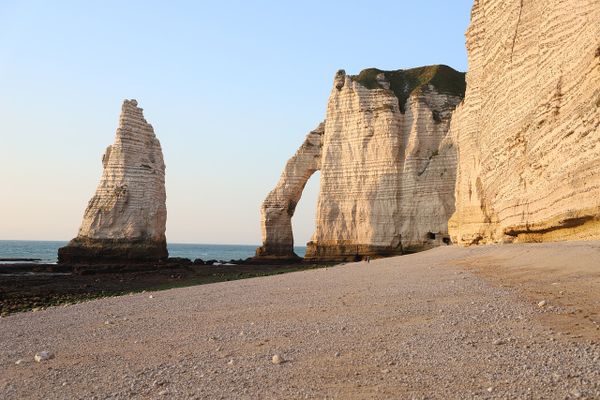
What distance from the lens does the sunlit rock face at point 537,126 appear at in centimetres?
998

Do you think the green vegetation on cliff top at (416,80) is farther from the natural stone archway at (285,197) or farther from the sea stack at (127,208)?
the sea stack at (127,208)

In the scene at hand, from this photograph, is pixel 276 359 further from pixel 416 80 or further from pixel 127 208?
pixel 416 80

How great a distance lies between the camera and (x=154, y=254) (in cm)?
4078

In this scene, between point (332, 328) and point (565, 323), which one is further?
point (332, 328)

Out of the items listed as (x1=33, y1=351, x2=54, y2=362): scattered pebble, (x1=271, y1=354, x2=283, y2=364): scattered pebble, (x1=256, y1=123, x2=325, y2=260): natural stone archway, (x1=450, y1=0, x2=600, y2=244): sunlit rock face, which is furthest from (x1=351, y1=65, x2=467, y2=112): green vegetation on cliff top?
(x1=271, y1=354, x2=283, y2=364): scattered pebble

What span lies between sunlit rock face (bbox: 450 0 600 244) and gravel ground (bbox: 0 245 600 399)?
146 inches

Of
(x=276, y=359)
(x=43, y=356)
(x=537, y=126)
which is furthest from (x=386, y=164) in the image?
(x=276, y=359)

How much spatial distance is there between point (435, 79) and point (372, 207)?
10.2 m

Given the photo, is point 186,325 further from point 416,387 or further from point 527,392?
point 527,392

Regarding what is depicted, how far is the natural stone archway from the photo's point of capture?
4344 cm

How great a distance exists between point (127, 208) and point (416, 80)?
→ 2309 centimetres

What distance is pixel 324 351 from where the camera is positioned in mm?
5102

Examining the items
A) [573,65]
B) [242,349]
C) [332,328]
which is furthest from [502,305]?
[573,65]

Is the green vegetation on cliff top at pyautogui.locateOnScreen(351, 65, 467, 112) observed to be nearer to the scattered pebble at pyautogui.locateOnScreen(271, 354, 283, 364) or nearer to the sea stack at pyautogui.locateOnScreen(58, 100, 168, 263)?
the sea stack at pyautogui.locateOnScreen(58, 100, 168, 263)
